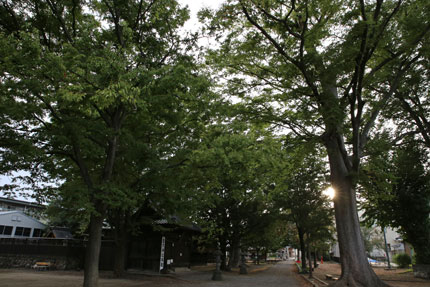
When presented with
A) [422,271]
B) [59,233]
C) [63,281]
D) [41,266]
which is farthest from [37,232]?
[422,271]

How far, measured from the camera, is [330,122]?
350 inches

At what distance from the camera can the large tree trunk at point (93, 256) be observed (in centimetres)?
842

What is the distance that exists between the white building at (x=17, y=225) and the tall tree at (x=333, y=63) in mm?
34513

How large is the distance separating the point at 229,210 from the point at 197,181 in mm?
12308

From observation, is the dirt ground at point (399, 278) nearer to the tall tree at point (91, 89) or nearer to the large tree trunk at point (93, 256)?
the large tree trunk at point (93, 256)

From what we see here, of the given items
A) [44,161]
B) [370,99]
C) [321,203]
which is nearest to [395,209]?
[321,203]

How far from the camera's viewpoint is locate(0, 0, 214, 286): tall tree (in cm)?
663

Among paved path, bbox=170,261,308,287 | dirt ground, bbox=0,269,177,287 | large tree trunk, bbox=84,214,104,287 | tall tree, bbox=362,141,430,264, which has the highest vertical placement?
tall tree, bbox=362,141,430,264

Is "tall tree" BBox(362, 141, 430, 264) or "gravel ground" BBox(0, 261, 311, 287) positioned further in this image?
"tall tree" BBox(362, 141, 430, 264)

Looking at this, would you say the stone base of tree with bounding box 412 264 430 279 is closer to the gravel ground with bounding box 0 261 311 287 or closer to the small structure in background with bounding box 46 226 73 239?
the gravel ground with bounding box 0 261 311 287

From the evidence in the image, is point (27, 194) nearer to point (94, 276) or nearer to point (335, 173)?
point (94, 276)

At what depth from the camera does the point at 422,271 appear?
1662 centimetres

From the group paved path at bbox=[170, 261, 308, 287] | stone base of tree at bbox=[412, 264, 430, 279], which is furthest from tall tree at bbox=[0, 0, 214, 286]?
stone base of tree at bbox=[412, 264, 430, 279]

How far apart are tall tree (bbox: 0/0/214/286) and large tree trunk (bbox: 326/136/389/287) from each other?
587 centimetres
